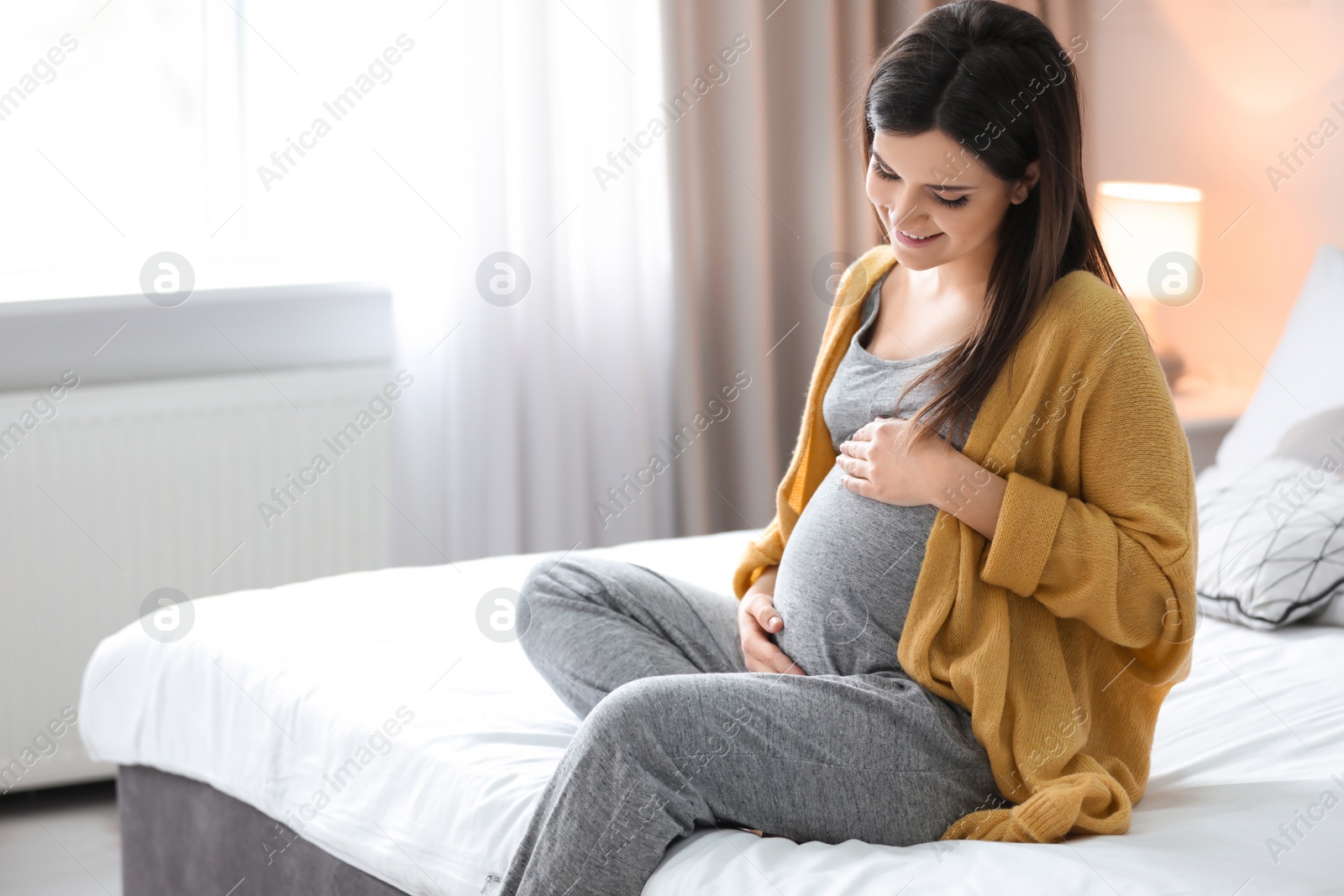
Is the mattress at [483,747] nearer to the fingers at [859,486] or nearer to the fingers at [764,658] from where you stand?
the fingers at [764,658]

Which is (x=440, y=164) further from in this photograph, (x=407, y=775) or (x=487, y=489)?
(x=407, y=775)

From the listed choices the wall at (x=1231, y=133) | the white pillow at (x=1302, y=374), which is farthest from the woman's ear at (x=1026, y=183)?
the wall at (x=1231, y=133)

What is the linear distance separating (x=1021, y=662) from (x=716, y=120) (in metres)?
1.97

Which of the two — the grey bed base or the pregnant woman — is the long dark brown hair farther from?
the grey bed base

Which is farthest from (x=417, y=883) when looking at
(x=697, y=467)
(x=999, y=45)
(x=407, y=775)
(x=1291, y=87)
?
(x=1291, y=87)

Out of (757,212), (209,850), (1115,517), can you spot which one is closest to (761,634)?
(1115,517)

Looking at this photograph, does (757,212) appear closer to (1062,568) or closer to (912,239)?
(912,239)

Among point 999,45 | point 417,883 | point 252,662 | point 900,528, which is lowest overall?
point 417,883

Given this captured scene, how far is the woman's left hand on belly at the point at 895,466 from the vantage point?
117 centimetres

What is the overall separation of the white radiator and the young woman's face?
1651 mm

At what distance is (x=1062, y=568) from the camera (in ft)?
3.66

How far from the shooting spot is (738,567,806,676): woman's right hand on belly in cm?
126

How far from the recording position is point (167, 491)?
2.48 meters

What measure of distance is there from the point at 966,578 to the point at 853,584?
110 mm
